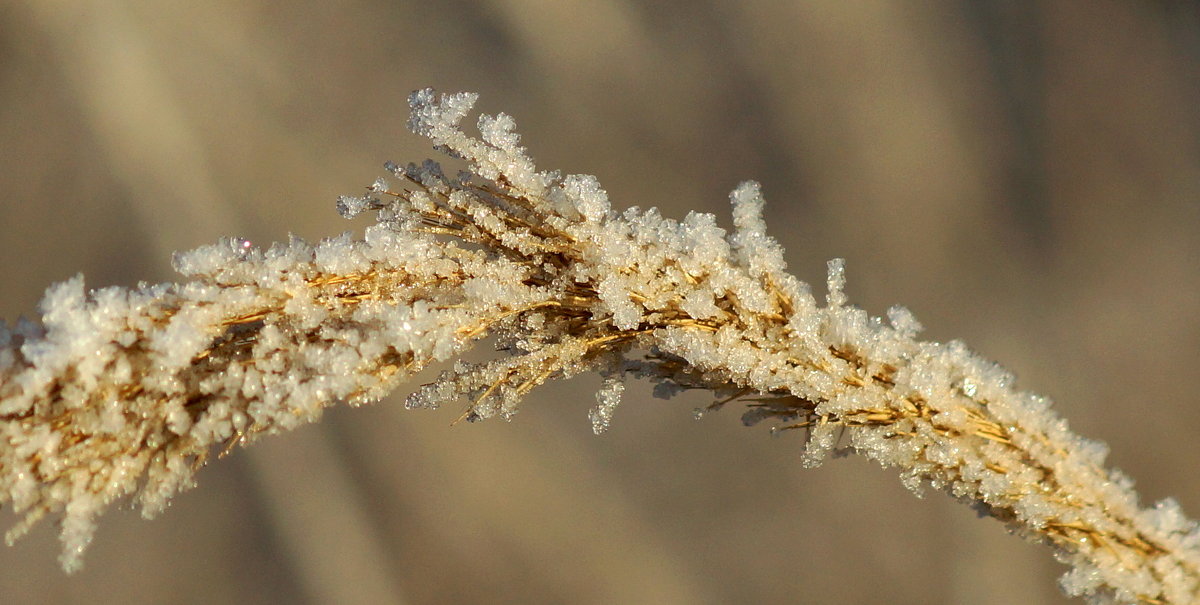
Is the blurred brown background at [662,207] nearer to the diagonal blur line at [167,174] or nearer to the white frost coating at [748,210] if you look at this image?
the diagonal blur line at [167,174]

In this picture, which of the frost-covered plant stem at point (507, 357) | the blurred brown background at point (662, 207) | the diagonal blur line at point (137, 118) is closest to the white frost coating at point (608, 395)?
the frost-covered plant stem at point (507, 357)

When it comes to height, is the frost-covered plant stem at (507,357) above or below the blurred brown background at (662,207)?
below

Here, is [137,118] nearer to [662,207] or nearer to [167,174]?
[167,174]

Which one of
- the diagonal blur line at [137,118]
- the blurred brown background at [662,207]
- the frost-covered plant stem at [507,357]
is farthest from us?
the diagonal blur line at [137,118]

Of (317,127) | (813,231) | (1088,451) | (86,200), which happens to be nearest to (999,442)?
(1088,451)

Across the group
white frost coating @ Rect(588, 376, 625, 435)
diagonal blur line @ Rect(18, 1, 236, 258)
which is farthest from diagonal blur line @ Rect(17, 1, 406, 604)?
white frost coating @ Rect(588, 376, 625, 435)

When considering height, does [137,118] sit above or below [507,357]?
above

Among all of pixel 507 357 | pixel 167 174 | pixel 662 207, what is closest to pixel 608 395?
pixel 507 357

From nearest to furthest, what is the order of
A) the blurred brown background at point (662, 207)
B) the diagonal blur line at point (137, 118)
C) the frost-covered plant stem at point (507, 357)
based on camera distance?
the frost-covered plant stem at point (507, 357) → the blurred brown background at point (662, 207) → the diagonal blur line at point (137, 118)
